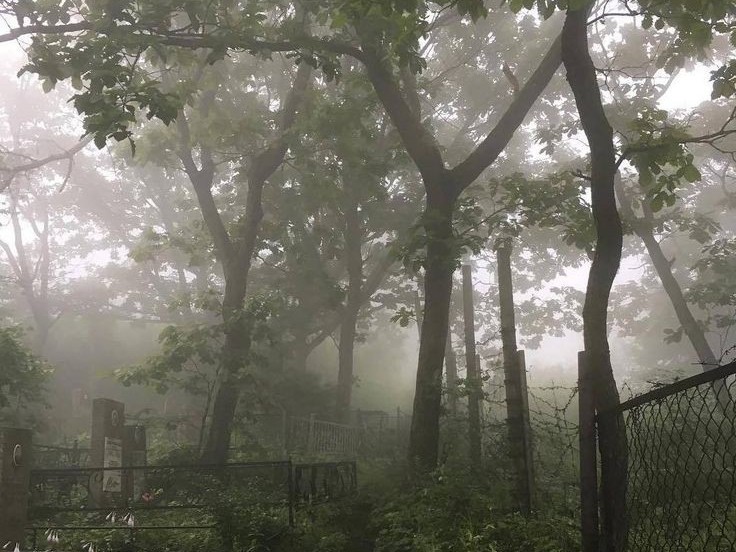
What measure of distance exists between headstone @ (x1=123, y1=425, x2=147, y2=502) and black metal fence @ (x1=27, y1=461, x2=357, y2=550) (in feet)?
0.12

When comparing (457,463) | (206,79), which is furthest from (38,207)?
(457,463)

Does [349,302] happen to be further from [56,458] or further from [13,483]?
[13,483]

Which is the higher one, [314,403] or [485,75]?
[485,75]

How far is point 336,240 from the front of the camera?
19312 millimetres

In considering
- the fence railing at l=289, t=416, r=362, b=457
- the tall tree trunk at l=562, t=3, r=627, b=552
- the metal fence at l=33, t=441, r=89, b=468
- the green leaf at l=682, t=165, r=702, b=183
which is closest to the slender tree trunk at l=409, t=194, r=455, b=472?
the tall tree trunk at l=562, t=3, r=627, b=552

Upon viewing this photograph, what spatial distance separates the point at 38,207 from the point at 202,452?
80.0ft

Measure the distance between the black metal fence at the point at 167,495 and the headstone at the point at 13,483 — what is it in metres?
0.52

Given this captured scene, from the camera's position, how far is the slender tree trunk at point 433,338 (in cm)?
937

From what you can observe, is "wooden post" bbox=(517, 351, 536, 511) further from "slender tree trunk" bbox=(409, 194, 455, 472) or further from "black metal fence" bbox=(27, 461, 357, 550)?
"black metal fence" bbox=(27, 461, 357, 550)

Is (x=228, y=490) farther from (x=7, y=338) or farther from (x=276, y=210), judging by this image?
(x=276, y=210)

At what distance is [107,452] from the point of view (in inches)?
412

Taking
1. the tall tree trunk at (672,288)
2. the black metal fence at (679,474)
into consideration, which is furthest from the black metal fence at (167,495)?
the tall tree trunk at (672,288)

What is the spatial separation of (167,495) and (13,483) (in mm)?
4431

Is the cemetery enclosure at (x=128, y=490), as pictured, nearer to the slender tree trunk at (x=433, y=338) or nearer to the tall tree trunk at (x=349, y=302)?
the slender tree trunk at (x=433, y=338)
